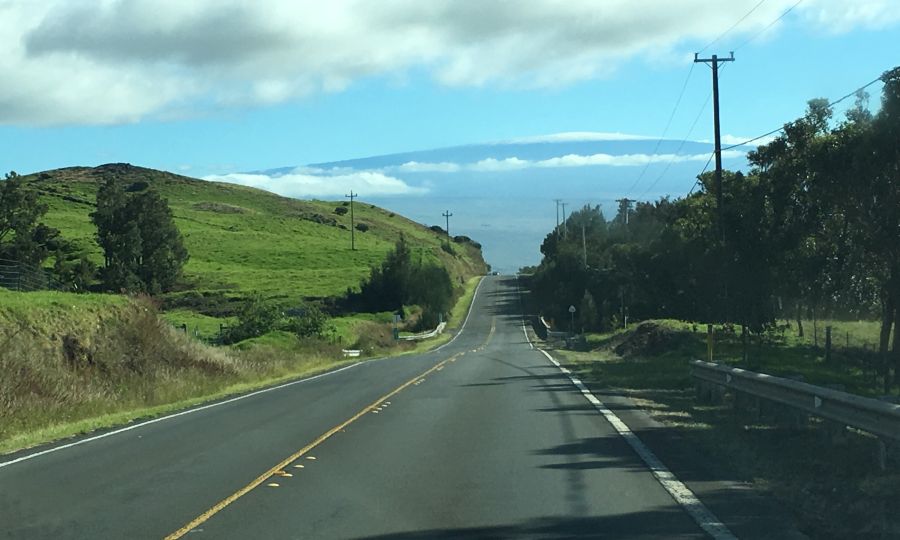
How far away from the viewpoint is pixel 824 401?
39.9 feet

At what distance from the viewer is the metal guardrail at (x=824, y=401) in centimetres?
991

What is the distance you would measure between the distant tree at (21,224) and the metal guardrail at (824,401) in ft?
205

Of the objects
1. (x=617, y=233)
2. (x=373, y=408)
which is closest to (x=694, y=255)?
(x=373, y=408)

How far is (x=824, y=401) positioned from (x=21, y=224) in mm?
71144

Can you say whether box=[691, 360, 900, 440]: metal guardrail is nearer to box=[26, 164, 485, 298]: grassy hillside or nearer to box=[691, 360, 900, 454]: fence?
box=[691, 360, 900, 454]: fence

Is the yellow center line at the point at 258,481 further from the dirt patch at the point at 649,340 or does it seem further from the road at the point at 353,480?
the dirt patch at the point at 649,340

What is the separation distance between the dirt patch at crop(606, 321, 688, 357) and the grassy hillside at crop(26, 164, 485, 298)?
1842 inches

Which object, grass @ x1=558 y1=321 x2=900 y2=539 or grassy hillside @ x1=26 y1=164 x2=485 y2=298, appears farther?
grassy hillside @ x1=26 y1=164 x2=485 y2=298

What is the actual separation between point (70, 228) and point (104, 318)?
9285 cm

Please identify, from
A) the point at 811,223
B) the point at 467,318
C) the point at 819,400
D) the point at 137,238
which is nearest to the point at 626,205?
the point at 467,318

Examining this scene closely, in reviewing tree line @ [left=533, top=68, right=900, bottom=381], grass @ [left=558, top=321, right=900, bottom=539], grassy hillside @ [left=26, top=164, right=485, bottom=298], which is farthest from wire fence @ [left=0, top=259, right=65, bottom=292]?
grassy hillside @ [left=26, top=164, right=485, bottom=298]

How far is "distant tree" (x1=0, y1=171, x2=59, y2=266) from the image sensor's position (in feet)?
233

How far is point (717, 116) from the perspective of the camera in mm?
38344

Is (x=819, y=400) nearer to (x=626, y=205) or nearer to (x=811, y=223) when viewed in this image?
(x=811, y=223)
